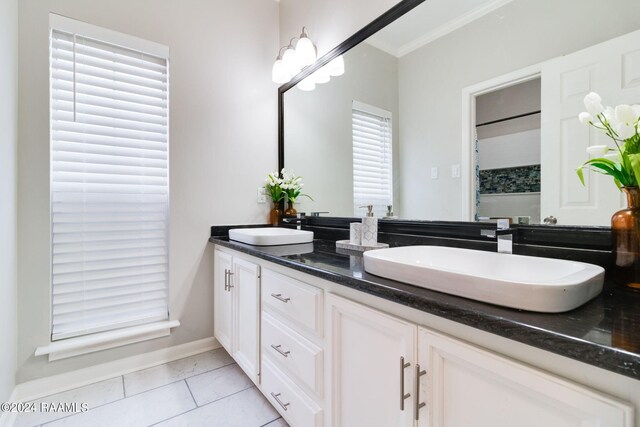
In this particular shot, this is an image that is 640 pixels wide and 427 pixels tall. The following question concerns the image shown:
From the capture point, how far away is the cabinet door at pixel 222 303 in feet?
5.83

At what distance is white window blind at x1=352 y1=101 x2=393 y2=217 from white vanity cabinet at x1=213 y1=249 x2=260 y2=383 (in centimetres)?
76

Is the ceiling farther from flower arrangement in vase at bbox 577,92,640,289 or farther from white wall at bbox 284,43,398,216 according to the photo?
flower arrangement in vase at bbox 577,92,640,289

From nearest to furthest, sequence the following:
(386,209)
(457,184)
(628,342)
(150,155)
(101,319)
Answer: (628,342) → (457,184) → (386,209) → (101,319) → (150,155)

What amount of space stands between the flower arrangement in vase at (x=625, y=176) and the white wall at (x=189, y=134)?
195cm

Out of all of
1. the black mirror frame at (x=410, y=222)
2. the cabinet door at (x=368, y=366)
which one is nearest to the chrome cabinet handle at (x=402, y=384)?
the cabinet door at (x=368, y=366)

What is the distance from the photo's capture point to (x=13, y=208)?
1.46m

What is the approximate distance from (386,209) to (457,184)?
413 mm

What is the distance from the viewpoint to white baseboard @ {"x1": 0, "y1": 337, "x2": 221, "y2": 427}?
60.3 inches

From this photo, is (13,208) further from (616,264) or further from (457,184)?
(616,264)

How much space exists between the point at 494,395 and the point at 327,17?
217 cm

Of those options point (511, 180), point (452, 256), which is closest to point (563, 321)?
point (452, 256)

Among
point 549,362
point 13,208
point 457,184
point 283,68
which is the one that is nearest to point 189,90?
point 283,68

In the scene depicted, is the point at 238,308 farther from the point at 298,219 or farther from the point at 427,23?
the point at 427,23

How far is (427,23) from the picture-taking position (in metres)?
1.36
